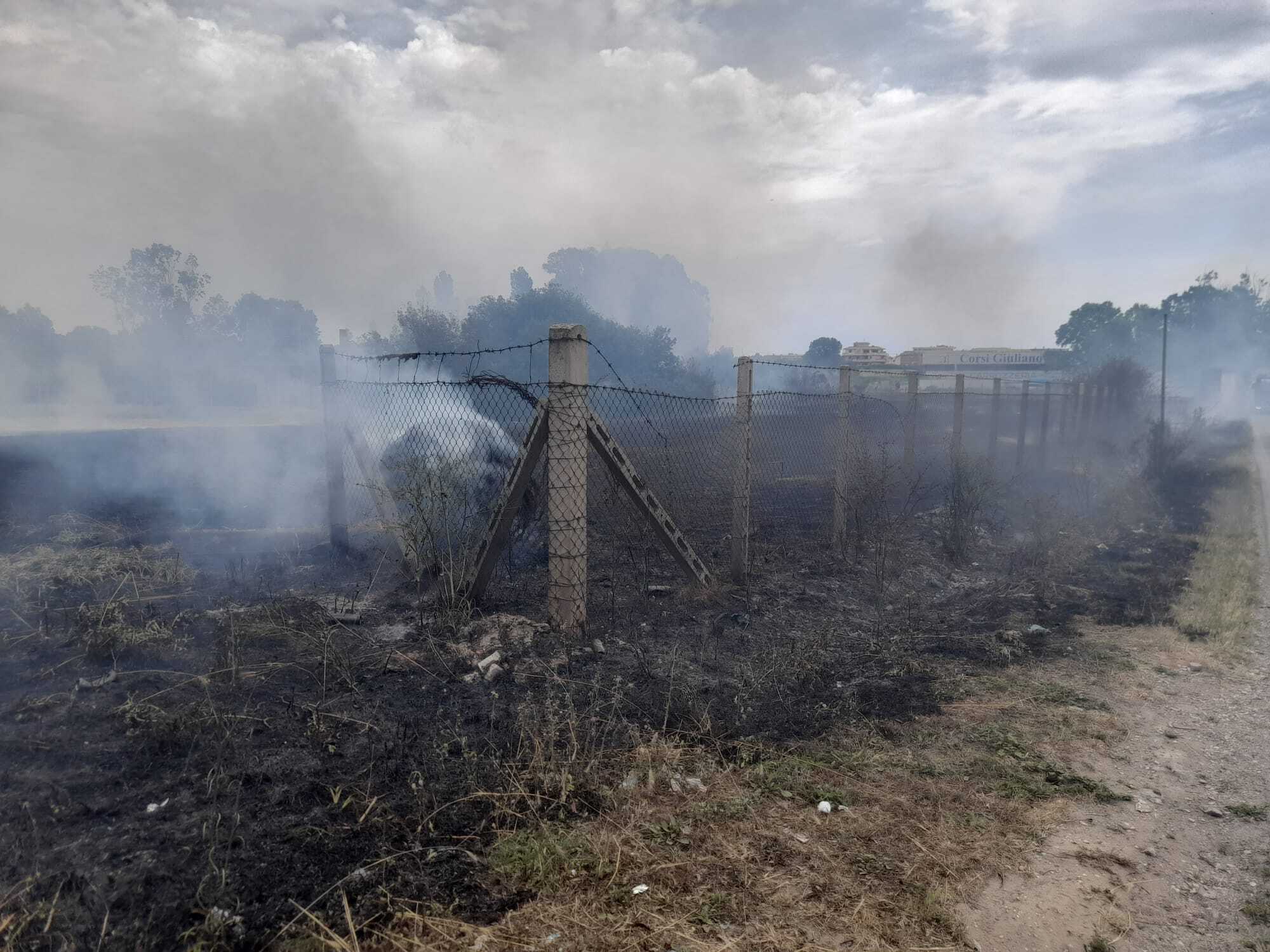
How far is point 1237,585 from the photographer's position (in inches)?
277

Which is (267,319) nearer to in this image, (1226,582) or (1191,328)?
(1226,582)

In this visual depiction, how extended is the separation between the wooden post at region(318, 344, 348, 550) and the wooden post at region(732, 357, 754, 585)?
3.78m

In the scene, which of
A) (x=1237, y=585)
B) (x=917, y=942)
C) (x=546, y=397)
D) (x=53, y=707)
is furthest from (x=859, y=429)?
(x=53, y=707)

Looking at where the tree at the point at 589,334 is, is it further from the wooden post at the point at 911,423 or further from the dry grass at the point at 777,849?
the dry grass at the point at 777,849

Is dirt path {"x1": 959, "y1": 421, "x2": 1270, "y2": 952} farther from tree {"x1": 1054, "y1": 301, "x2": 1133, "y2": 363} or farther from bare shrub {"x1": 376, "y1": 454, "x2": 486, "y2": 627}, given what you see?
tree {"x1": 1054, "y1": 301, "x2": 1133, "y2": 363}

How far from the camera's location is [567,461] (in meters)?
4.48

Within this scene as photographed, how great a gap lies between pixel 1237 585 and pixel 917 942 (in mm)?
6940

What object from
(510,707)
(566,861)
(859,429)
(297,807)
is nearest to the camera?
(566,861)

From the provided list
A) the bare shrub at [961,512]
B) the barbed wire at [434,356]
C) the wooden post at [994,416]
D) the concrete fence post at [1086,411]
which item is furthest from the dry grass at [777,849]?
the concrete fence post at [1086,411]

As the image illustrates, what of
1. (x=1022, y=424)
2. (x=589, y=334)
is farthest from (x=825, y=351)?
(x=1022, y=424)

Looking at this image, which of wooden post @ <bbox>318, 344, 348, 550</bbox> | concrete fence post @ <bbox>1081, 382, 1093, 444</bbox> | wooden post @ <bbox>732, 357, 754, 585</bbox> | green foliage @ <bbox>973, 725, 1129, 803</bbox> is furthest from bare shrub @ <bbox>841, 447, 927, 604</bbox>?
concrete fence post @ <bbox>1081, 382, 1093, 444</bbox>

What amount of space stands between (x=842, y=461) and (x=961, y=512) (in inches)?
77.2

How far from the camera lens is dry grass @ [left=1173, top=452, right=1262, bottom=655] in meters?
5.66

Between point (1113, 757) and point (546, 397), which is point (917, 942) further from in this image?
point (546, 397)
